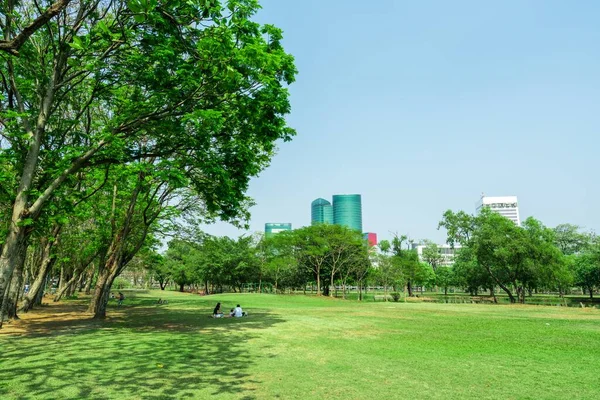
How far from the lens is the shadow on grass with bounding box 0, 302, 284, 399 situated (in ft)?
23.8

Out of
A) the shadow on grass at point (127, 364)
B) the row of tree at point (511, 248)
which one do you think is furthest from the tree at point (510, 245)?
the shadow on grass at point (127, 364)

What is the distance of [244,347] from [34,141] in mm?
9596

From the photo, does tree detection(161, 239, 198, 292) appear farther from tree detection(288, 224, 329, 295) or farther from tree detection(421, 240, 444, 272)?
tree detection(421, 240, 444, 272)

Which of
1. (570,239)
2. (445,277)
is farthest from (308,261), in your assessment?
(570,239)

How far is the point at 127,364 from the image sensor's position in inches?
371

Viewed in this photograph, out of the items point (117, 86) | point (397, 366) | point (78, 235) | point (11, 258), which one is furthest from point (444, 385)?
point (78, 235)

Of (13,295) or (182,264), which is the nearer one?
(13,295)

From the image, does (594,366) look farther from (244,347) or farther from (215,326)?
(215,326)

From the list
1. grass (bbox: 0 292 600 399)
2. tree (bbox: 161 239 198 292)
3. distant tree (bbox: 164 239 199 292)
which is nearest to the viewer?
grass (bbox: 0 292 600 399)

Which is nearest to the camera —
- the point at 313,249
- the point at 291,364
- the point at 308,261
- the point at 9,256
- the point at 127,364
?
the point at 127,364

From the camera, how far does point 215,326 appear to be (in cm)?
1805

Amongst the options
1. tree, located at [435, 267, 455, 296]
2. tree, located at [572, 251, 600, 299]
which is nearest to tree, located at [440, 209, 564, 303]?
tree, located at [572, 251, 600, 299]

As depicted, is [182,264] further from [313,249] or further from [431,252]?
[431,252]

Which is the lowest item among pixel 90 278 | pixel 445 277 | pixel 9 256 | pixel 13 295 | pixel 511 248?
pixel 445 277
